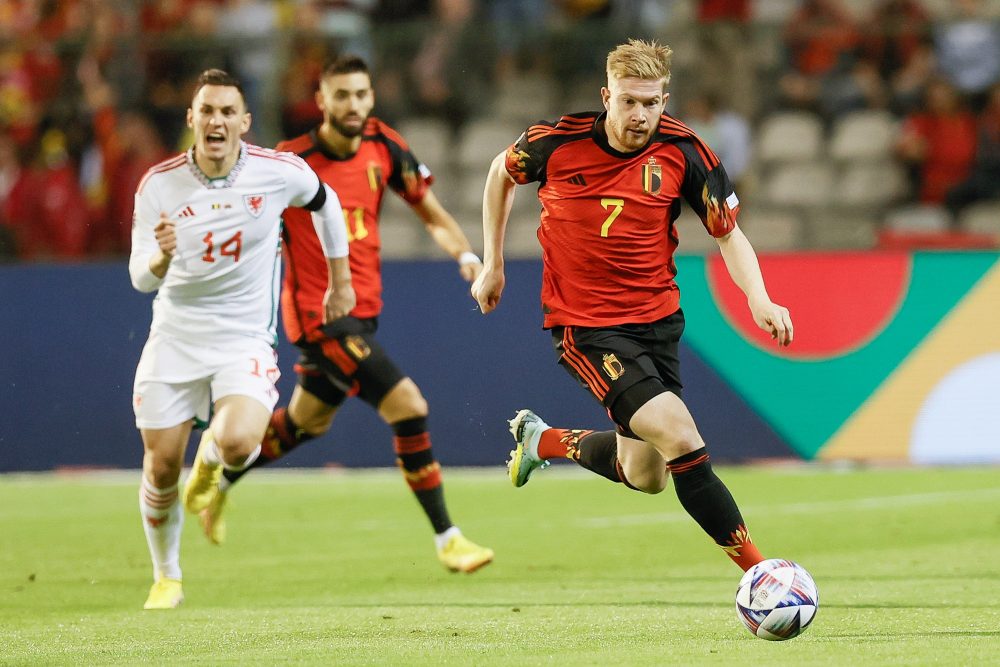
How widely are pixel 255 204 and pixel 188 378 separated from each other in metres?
0.88

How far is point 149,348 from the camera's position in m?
7.79

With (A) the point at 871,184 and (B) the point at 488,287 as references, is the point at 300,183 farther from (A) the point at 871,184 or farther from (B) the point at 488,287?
(A) the point at 871,184

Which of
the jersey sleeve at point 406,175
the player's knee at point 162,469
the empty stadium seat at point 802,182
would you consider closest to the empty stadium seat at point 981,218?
the empty stadium seat at point 802,182

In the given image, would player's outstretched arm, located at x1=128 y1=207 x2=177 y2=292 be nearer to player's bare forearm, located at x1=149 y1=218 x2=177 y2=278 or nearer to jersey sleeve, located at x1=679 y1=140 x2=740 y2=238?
player's bare forearm, located at x1=149 y1=218 x2=177 y2=278

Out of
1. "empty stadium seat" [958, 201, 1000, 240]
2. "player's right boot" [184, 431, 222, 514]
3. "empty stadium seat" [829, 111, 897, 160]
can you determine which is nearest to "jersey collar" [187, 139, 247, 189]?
"player's right boot" [184, 431, 222, 514]

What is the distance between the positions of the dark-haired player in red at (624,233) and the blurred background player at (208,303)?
4.17 ft

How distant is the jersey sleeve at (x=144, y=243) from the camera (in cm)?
724

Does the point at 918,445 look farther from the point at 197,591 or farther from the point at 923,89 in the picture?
the point at 197,591

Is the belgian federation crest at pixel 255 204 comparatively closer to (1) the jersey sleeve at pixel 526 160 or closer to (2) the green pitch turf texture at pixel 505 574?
(1) the jersey sleeve at pixel 526 160

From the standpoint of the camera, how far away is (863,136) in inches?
607

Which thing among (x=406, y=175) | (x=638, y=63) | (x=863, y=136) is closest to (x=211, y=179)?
(x=406, y=175)

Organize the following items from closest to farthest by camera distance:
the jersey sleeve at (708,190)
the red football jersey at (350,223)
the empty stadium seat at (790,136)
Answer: the jersey sleeve at (708,190)
the red football jersey at (350,223)
the empty stadium seat at (790,136)

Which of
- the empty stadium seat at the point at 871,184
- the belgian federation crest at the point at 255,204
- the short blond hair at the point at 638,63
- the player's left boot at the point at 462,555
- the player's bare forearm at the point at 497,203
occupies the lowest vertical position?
the player's left boot at the point at 462,555

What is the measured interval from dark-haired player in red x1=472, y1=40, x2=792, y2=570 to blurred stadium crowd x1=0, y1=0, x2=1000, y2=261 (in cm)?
780
